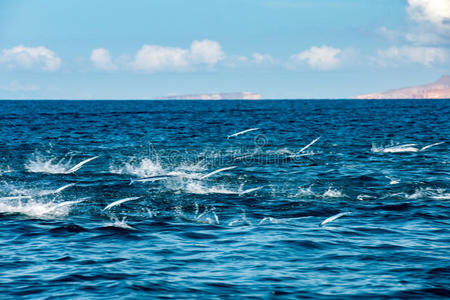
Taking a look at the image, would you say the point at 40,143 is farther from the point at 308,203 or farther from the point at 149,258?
the point at 149,258

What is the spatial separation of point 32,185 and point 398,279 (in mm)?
17267

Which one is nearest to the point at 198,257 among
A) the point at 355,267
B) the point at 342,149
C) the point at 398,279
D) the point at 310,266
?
the point at 310,266

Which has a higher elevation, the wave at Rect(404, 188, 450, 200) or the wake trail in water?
the wake trail in water

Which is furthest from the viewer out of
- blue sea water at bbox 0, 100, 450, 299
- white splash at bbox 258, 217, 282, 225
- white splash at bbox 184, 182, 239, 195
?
white splash at bbox 184, 182, 239, 195

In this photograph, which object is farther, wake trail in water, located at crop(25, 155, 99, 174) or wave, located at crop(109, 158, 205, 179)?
wake trail in water, located at crop(25, 155, 99, 174)

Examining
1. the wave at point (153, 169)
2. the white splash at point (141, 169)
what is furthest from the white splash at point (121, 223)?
the white splash at point (141, 169)

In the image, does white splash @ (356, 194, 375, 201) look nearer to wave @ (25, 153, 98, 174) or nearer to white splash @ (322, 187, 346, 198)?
white splash @ (322, 187, 346, 198)

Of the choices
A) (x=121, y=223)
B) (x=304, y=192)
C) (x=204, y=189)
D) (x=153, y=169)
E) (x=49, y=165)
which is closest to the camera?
(x=121, y=223)

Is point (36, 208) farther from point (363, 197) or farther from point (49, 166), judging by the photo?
point (49, 166)

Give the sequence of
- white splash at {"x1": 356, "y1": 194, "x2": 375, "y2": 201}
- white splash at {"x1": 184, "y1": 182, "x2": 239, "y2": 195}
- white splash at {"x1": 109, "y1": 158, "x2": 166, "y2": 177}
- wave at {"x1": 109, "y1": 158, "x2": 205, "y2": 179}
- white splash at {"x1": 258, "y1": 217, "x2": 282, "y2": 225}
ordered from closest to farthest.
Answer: white splash at {"x1": 258, "y1": 217, "x2": 282, "y2": 225}, white splash at {"x1": 356, "y1": 194, "x2": 375, "y2": 201}, white splash at {"x1": 184, "y1": 182, "x2": 239, "y2": 195}, wave at {"x1": 109, "y1": 158, "x2": 205, "y2": 179}, white splash at {"x1": 109, "y1": 158, "x2": 166, "y2": 177}

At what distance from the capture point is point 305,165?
30562 mm

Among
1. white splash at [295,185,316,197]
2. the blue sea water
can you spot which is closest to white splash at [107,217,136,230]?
the blue sea water

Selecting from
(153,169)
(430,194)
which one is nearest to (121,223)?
(430,194)

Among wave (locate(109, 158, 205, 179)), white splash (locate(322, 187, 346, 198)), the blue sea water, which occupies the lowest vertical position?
the blue sea water
